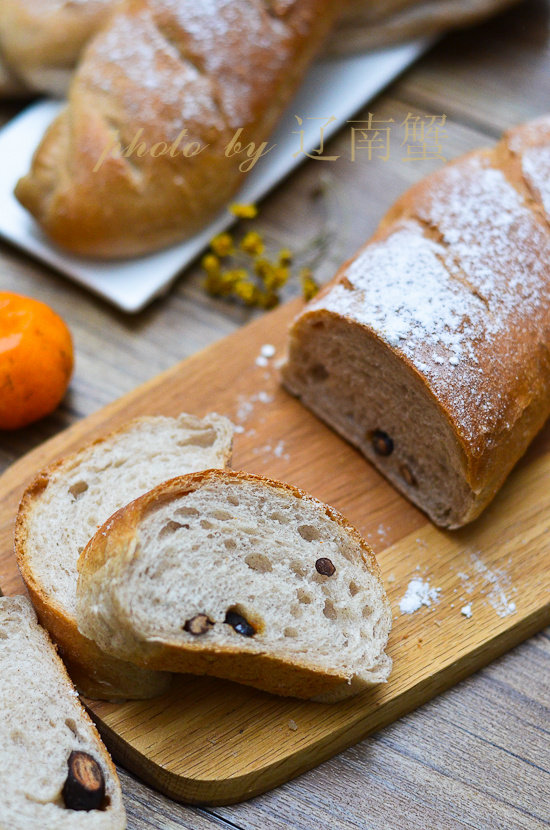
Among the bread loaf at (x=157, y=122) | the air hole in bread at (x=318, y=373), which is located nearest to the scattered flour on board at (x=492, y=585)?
the air hole in bread at (x=318, y=373)

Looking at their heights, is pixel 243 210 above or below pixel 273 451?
above

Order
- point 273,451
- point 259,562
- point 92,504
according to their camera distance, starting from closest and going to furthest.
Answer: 1. point 259,562
2. point 92,504
3. point 273,451

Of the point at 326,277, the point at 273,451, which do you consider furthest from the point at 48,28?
the point at 273,451

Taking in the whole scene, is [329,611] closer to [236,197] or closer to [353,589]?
[353,589]

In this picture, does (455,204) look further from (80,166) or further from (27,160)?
(27,160)

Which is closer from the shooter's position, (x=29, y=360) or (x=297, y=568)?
(x=297, y=568)

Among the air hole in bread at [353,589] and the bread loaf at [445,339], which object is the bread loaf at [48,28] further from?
the air hole in bread at [353,589]

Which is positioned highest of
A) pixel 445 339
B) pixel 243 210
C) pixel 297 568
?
pixel 243 210
